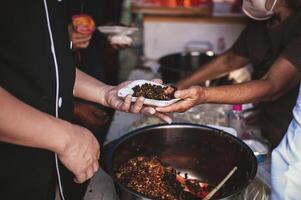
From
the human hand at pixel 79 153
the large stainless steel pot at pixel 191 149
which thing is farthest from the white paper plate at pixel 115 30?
the human hand at pixel 79 153

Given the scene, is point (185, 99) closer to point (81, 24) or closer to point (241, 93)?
point (241, 93)

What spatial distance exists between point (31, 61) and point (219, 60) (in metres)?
1.92

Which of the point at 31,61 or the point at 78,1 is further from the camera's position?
the point at 78,1

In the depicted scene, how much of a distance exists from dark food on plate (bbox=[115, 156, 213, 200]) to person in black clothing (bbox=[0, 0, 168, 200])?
0.33 m

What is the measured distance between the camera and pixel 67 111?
5.14ft

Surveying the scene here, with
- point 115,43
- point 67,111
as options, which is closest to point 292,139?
point 67,111

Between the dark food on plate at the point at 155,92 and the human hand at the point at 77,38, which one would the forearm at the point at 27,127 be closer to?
the dark food on plate at the point at 155,92

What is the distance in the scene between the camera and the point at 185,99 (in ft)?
5.98

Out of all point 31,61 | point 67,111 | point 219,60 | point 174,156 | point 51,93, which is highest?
point 31,61

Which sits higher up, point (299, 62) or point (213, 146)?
point (299, 62)

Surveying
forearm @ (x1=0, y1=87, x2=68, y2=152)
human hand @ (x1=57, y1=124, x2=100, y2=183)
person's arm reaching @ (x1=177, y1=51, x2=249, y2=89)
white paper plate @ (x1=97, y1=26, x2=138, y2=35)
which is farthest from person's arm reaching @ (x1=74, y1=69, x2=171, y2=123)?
white paper plate @ (x1=97, y1=26, x2=138, y2=35)

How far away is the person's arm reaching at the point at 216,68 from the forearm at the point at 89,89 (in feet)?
3.45

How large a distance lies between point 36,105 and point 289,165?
3.24 ft

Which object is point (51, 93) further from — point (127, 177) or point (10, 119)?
point (127, 177)
